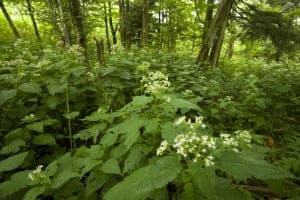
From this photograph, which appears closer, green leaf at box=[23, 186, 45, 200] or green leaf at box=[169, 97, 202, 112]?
green leaf at box=[23, 186, 45, 200]

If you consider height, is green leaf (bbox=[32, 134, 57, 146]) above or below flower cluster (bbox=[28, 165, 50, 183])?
below

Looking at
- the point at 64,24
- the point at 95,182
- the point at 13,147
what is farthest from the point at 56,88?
the point at 64,24

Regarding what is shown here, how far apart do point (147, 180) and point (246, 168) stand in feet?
1.83

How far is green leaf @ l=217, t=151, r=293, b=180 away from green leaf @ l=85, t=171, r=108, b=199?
3.74 feet

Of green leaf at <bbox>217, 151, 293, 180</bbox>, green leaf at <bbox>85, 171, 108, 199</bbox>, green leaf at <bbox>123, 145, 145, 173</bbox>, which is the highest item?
green leaf at <bbox>217, 151, 293, 180</bbox>

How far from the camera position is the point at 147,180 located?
1.35 m

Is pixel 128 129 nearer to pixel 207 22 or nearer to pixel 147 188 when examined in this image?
pixel 147 188

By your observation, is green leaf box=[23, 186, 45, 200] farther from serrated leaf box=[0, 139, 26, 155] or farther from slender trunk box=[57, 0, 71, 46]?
slender trunk box=[57, 0, 71, 46]

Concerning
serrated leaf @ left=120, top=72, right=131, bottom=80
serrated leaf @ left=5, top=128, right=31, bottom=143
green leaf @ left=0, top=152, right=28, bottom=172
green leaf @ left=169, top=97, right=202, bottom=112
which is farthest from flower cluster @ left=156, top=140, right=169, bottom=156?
serrated leaf @ left=120, top=72, right=131, bottom=80

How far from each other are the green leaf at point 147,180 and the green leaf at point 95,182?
712 mm

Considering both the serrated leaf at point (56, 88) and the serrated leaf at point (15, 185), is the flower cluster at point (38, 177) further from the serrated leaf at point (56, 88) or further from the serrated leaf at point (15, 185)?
the serrated leaf at point (56, 88)

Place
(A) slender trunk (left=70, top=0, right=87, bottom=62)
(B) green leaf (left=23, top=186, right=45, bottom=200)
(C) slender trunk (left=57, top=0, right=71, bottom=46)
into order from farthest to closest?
(C) slender trunk (left=57, top=0, right=71, bottom=46), (A) slender trunk (left=70, top=0, right=87, bottom=62), (B) green leaf (left=23, top=186, right=45, bottom=200)

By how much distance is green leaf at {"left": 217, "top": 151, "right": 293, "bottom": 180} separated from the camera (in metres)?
1.34

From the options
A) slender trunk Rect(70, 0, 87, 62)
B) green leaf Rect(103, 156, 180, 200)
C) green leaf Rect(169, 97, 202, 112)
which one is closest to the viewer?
green leaf Rect(103, 156, 180, 200)
